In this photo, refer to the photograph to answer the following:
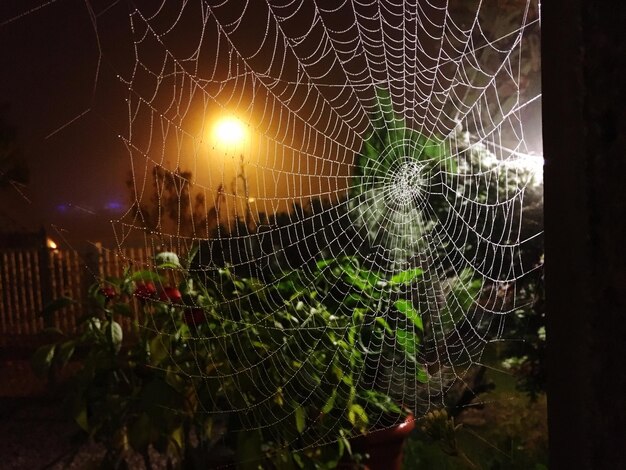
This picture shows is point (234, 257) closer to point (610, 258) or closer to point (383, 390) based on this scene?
point (383, 390)

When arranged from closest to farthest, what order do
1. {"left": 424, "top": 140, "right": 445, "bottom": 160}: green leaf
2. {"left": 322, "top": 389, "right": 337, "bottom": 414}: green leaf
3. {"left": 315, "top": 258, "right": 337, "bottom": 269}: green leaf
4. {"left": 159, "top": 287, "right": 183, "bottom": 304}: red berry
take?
1. {"left": 159, "top": 287, "right": 183, "bottom": 304}: red berry
2. {"left": 322, "top": 389, "right": 337, "bottom": 414}: green leaf
3. {"left": 315, "top": 258, "right": 337, "bottom": 269}: green leaf
4. {"left": 424, "top": 140, "right": 445, "bottom": 160}: green leaf

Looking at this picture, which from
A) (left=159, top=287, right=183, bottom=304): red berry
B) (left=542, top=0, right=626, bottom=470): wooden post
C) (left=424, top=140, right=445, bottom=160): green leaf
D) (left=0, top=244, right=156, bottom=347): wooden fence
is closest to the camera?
(left=542, top=0, right=626, bottom=470): wooden post

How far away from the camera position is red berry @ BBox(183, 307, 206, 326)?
1505 mm

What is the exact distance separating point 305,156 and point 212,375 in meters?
0.81

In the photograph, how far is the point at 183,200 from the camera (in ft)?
4.24

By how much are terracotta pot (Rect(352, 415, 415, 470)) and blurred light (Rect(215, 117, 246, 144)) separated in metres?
1.02

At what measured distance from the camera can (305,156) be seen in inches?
78.2

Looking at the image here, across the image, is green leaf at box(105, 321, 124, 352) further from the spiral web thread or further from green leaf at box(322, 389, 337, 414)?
green leaf at box(322, 389, 337, 414)

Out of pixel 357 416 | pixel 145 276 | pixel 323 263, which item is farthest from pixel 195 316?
pixel 357 416

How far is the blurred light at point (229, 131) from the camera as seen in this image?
1294mm

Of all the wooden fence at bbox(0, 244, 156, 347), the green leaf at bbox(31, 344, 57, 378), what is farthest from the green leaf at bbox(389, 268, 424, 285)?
the wooden fence at bbox(0, 244, 156, 347)

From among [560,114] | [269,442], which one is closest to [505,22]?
[269,442]

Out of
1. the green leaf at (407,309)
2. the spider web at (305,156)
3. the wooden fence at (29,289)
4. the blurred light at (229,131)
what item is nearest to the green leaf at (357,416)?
the spider web at (305,156)

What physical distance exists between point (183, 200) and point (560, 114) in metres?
0.92
